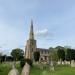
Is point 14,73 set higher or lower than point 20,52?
lower

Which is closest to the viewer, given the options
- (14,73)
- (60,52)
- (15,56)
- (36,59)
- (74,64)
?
(14,73)

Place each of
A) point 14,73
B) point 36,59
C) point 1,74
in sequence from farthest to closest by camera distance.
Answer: point 36,59 < point 1,74 < point 14,73

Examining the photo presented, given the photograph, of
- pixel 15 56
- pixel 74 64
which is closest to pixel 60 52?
pixel 74 64

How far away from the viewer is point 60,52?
107 metres

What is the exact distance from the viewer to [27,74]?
15.5 feet

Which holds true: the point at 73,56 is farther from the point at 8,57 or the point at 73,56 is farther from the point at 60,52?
the point at 8,57

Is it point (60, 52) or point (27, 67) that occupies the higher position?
point (60, 52)

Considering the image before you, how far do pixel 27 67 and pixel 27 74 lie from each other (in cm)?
37

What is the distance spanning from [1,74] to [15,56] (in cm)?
11004

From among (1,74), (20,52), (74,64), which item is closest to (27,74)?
(1,74)

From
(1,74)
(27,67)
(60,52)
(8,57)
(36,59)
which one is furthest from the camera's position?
(8,57)

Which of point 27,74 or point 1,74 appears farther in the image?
point 1,74

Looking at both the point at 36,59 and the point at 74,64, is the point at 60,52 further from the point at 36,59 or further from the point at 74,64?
the point at 74,64

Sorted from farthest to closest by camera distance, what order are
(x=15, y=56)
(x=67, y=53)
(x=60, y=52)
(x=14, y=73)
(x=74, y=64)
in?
(x=15, y=56) → (x=67, y=53) → (x=60, y=52) → (x=74, y=64) → (x=14, y=73)
